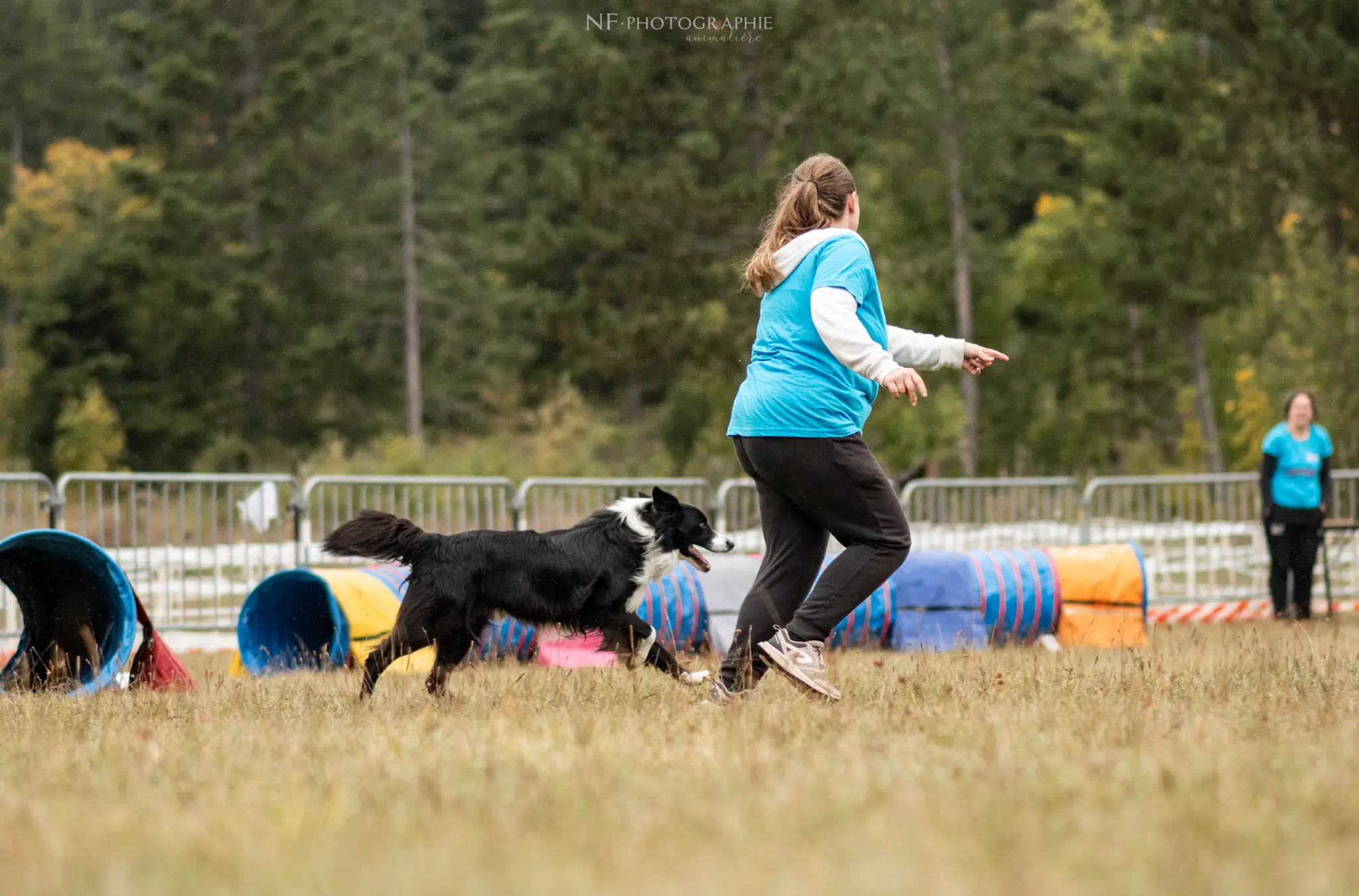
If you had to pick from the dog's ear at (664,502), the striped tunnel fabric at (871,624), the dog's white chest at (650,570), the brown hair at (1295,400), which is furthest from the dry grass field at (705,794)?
the brown hair at (1295,400)

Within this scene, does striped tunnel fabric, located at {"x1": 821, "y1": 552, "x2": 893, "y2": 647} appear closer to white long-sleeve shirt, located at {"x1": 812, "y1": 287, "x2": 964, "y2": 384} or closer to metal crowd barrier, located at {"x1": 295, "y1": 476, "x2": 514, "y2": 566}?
metal crowd barrier, located at {"x1": 295, "y1": 476, "x2": 514, "y2": 566}

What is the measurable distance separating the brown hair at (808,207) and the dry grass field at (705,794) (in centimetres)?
149

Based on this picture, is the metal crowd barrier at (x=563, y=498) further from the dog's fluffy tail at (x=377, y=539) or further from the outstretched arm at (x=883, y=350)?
the outstretched arm at (x=883, y=350)

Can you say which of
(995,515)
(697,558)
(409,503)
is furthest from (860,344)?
(995,515)

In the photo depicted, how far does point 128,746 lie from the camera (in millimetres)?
4109

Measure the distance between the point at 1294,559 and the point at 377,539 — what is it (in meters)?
8.31

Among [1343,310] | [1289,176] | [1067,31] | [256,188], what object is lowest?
[1343,310]

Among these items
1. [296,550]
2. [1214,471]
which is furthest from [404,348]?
[296,550]

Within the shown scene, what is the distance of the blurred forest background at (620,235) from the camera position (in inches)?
1008

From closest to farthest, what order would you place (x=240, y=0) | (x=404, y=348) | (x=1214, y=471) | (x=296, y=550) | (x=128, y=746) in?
(x=128, y=746)
(x=296, y=550)
(x=1214, y=471)
(x=240, y=0)
(x=404, y=348)

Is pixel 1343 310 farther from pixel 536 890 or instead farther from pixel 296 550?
pixel 536 890

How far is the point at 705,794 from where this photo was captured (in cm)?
318

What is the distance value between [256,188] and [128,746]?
97.3ft

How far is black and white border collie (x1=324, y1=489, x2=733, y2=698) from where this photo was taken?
597cm
